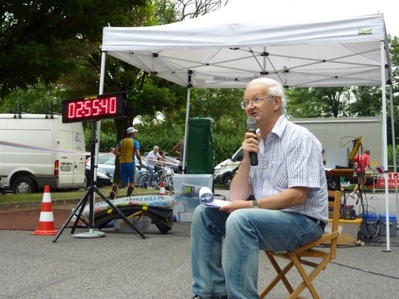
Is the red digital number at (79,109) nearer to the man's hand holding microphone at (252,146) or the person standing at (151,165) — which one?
the man's hand holding microphone at (252,146)

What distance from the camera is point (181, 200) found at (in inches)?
453

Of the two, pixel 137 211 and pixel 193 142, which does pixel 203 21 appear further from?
pixel 193 142

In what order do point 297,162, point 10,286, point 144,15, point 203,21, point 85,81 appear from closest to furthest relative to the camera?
point 297,162, point 10,286, point 203,21, point 144,15, point 85,81

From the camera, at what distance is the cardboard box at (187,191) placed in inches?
448

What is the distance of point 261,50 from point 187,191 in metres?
3.06

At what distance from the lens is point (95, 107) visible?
353 inches

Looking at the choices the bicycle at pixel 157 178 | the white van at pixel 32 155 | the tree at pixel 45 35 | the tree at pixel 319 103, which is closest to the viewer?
the tree at pixel 45 35

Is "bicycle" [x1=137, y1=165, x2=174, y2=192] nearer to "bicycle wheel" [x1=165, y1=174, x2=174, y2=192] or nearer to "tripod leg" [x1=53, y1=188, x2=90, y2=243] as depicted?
"bicycle wheel" [x1=165, y1=174, x2=174, y2=192]

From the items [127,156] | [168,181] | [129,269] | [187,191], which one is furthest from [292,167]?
[168,181]

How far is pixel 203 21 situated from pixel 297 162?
Answer: 555 centimetres

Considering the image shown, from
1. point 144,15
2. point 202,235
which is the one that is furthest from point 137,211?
point 144,15

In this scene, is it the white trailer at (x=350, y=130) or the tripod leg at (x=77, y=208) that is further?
the white trailer at (x=350, y=130)

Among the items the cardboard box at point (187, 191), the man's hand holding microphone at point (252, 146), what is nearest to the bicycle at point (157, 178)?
the cardboard box at point (187, 191)

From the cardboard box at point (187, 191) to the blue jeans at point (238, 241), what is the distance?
6942 mm
